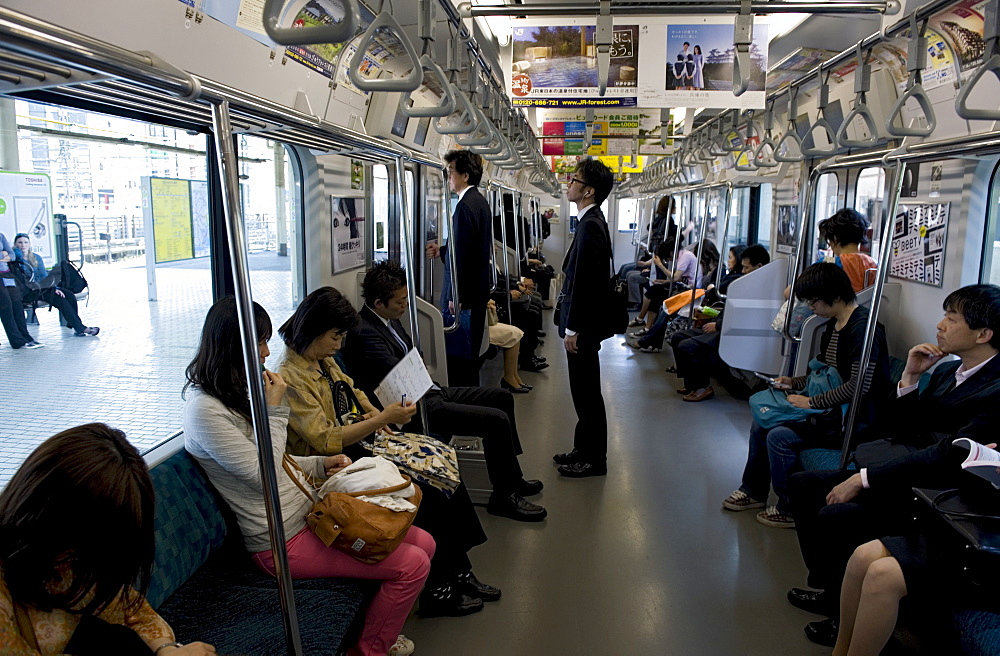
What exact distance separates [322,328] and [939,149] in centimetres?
261

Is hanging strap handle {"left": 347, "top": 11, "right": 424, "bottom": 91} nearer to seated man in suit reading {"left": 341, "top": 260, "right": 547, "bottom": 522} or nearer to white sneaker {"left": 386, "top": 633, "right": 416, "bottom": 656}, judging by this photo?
seated man in suit reading {"left": 341, "top": 260, "right": 547, "bottom": 522}

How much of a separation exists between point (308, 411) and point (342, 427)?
0.18 m

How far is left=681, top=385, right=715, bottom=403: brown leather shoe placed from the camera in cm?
714

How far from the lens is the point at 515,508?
4.35 meters

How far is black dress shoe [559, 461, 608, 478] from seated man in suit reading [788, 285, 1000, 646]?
1.83 metres

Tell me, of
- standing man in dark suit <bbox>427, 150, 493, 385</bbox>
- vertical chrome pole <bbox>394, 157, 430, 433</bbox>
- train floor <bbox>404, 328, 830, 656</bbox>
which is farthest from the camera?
standing man in dark suit <bbox>427, 150, 493, 385</bbox>

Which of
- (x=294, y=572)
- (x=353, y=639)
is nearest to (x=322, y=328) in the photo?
(x=294, y=572)

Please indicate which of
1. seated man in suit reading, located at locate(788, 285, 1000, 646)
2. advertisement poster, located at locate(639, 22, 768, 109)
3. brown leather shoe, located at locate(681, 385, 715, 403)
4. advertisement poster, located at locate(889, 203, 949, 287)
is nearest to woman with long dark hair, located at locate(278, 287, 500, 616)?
seated man in suit reading, located at locate(788, 285, 1000, 646)

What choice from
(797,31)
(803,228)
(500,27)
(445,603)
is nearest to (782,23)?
(797,31)

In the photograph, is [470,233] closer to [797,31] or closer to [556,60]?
[556,60]

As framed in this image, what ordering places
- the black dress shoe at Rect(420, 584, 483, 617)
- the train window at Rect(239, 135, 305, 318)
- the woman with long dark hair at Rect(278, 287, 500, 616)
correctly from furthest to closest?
1. the train window at Rect(239, 135, 305, 318)
2. the black dress shoe at Rect(420, 584, 483, 617)
3. the woman with long dark hair at Rect(278, 287, 500, 616)

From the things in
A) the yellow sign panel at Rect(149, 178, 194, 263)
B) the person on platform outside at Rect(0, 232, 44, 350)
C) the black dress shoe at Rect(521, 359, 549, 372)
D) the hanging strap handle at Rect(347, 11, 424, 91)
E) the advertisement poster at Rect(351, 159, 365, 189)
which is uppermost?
the hanging strap handle at Rect(347, 11, 424, 91)

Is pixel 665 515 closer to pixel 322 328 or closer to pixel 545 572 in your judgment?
pixel 545 572

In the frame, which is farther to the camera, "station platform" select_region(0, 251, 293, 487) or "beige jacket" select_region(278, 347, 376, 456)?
"beige jacket" select_region(278, 347, 376, 456)
